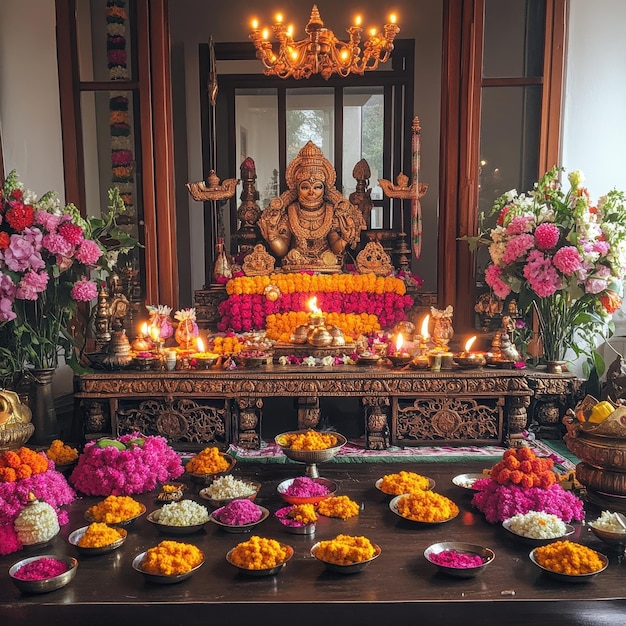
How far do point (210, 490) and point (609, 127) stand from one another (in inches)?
153

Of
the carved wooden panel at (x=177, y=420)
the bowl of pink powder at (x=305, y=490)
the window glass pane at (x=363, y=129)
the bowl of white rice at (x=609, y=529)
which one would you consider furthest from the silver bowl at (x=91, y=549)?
the window glass pane at (x=363, y=129)

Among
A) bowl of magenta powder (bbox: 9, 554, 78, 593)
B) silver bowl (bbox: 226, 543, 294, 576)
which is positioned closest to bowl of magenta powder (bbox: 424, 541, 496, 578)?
silver bowl (bbox: 226, 543, 294, 576)

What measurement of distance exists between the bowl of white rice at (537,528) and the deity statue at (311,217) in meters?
3.08

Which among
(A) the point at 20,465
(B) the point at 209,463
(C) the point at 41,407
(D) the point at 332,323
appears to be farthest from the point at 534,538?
(C) the point at 41,407

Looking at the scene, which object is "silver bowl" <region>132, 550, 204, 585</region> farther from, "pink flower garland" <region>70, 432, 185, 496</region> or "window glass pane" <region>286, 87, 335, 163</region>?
"window glass pane" <region>286, 87, 335, 163</region>

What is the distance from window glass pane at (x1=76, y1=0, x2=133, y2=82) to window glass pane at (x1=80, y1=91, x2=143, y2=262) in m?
0.18

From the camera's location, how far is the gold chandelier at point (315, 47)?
4.49 metres

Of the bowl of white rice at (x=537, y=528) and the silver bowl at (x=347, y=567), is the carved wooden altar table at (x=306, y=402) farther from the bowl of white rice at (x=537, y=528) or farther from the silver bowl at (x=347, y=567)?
the silver bowl at (x=347, y=567)

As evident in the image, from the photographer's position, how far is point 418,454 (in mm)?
3662

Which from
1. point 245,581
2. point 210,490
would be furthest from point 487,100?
point 245,581

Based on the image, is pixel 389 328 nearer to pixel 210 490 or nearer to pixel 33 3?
pixel 210 490

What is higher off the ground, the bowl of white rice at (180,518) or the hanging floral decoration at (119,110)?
the hanging floral decoration at (119,110)

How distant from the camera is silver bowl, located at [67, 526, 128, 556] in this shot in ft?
7.34

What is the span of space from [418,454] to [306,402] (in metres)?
0.76
